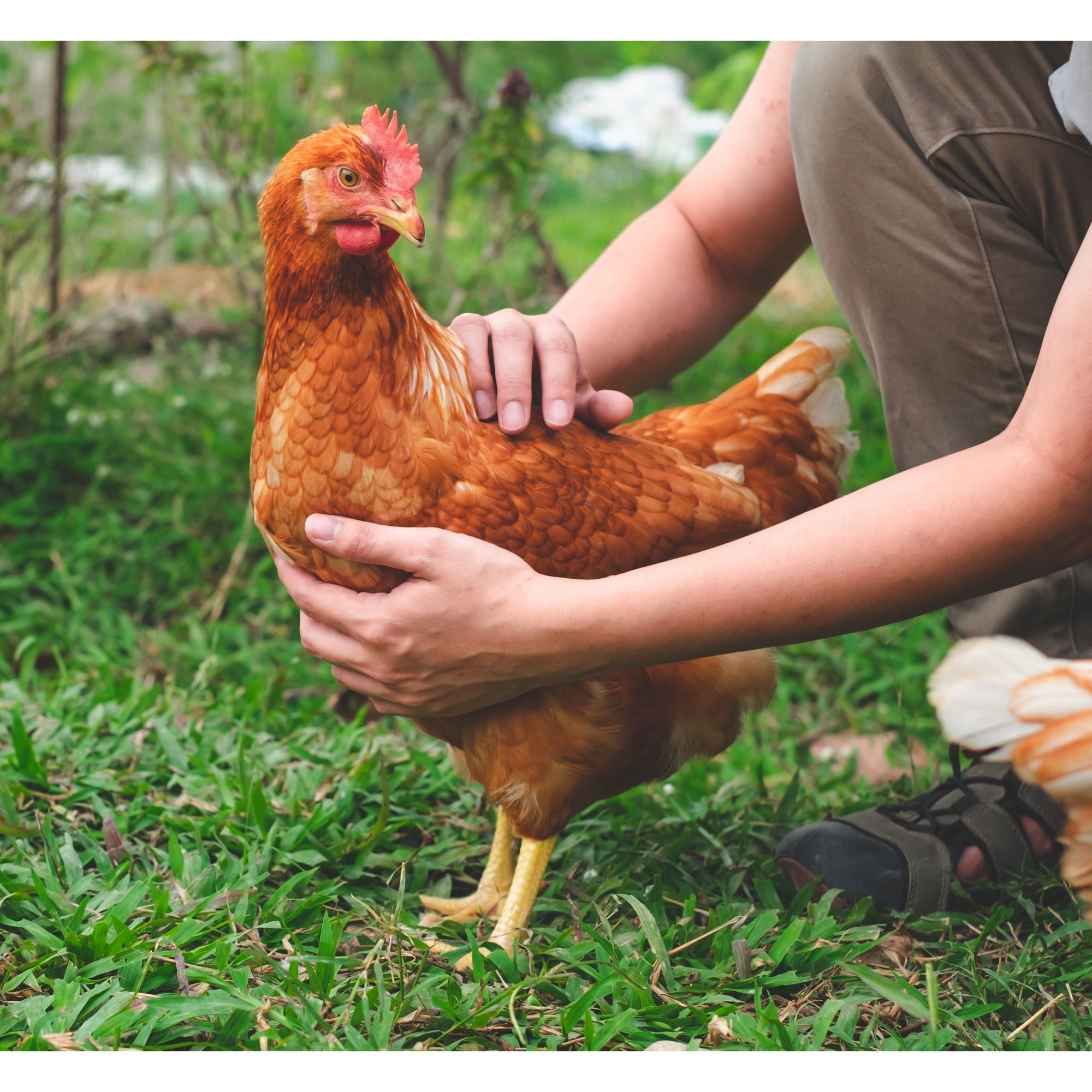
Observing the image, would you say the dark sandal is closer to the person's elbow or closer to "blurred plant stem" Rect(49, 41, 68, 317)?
the person's elbow

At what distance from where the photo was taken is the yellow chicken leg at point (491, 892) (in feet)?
6.75

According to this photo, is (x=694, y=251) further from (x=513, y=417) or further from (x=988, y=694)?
(x=988, y=694)

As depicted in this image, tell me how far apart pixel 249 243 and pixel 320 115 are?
0.72 m

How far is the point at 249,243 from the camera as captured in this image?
396 cm

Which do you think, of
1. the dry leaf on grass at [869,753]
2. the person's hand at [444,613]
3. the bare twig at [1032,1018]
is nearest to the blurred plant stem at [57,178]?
the person's hand at [444,613]

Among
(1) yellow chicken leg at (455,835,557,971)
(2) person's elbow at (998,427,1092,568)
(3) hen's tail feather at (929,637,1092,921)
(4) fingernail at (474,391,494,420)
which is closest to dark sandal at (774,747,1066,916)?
(1) yellow chicken leg at (455,835,557,971)

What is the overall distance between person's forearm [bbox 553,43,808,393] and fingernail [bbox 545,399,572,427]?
0.35m

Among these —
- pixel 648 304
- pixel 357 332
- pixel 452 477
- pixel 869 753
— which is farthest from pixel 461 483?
pixel 869 753

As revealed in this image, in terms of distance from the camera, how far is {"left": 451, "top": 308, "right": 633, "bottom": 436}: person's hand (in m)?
1.87

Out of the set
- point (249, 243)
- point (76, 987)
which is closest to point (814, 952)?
point (76, 987)

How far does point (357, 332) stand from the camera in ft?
5.57

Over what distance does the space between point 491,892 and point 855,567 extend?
3.26 feet

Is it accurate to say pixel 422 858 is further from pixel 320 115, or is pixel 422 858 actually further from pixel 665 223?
pixel 320 115

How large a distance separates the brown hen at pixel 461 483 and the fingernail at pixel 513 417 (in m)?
0.02
